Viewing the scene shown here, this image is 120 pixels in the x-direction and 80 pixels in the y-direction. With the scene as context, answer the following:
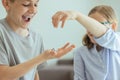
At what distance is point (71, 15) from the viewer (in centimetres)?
88

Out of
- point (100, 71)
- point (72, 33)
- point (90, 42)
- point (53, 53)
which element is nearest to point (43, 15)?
point (72, 33)

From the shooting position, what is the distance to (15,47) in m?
0.99

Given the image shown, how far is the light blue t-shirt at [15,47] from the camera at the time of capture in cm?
94

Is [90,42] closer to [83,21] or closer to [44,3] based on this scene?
[83,21]

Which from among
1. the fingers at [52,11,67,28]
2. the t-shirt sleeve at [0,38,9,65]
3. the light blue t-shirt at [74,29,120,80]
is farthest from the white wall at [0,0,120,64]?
the fingers at [52,11,67,28]

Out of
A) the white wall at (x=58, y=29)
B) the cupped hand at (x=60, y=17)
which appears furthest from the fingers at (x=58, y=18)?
the white wall at (x=58, y=29)

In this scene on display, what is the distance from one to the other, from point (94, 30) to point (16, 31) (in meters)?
0.34

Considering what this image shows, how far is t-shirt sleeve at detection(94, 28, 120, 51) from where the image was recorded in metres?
0.98

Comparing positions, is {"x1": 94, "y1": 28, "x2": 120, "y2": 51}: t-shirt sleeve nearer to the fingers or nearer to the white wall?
the fingers

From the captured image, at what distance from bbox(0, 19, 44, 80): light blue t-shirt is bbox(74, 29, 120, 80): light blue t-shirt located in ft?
0.74

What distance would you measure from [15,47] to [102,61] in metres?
0.40

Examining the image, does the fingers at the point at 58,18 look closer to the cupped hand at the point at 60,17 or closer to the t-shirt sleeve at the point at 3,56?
the cupped hand at the point at 60,17

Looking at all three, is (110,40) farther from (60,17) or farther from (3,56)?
(3,56)

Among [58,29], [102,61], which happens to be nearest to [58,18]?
[102,61]
